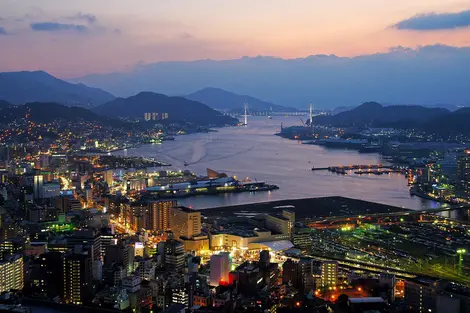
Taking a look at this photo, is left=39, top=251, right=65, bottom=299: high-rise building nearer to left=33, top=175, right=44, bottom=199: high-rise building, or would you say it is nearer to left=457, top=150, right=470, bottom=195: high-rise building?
left=33, top=175, right=44, bottom=199: high-rise building

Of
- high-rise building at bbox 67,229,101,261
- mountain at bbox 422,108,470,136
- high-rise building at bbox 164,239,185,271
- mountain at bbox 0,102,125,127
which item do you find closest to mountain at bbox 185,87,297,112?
mountain at bbox 0,102,125,127

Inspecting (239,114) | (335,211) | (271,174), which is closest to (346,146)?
(271,174)

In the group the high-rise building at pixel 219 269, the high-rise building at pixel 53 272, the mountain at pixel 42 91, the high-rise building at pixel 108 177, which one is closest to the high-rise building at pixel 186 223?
the high-rise building at pixel 219 269

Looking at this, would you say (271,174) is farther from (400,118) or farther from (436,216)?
(400,118)

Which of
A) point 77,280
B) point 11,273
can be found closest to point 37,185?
point 11,273

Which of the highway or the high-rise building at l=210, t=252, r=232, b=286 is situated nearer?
the high-rise building at l=210, t=252, r=232, b=286

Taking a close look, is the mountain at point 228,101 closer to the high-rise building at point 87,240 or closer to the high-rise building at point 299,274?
the high-rise building at point 87,240
